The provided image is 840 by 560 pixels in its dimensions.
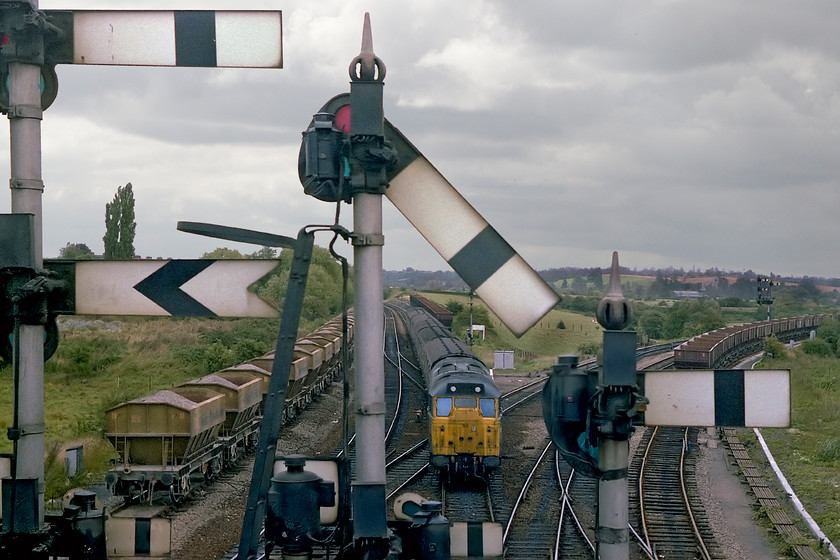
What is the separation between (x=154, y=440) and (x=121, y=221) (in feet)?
104

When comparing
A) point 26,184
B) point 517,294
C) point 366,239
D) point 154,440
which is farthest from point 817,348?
point 26,184

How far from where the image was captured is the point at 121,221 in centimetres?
4603

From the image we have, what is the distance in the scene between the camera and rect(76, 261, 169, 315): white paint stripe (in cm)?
369

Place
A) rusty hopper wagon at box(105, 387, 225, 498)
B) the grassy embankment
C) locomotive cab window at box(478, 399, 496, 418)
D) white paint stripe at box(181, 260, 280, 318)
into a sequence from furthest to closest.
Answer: locomotive cab window at box(478, 399, 496, 418), the grassy embankment, rusty hopper wagon at box(105, 387, 225, 498), white paint stripe at box(181, 260, 280, 318)

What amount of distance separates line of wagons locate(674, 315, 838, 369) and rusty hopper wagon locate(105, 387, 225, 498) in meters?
27.0

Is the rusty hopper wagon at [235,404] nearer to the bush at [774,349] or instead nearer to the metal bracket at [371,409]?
the metal bracket at [371,409]

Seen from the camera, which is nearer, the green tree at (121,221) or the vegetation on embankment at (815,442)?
the vegetation on embankment at (815,442)

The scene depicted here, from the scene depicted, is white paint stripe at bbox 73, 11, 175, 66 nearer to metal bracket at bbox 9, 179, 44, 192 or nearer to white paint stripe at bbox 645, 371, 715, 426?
metal bracket at bbox 9, 179, 44, 192

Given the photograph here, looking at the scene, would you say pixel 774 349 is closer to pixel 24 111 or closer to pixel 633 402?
pixel 633 402

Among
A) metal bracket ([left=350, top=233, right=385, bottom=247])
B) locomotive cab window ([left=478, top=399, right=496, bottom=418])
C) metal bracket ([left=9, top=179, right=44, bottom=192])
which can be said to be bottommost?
locomotive cab window ([left=478, top=399, right=496, bottom=418])

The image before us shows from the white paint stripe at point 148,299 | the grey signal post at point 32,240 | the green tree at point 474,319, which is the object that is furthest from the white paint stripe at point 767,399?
the green tree at point 474,319

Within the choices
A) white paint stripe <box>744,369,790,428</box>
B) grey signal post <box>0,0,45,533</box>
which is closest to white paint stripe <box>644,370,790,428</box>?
white paint stripe <box>744,369,790,428</box>

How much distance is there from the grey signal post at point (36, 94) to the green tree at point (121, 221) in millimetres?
42851

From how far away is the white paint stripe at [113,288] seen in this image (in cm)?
369
